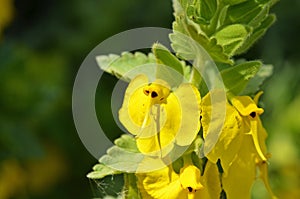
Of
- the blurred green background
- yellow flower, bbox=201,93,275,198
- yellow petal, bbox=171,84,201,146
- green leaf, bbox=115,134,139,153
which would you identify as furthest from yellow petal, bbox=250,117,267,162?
the blurred green background

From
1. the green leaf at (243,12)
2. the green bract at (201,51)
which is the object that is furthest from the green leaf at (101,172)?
the green leaf at (243,12)

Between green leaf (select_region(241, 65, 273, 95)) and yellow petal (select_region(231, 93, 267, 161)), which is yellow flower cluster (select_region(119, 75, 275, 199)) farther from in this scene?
green leaf (select_region(241, 65, 273, 95))

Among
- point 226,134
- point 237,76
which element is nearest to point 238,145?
point 226,134

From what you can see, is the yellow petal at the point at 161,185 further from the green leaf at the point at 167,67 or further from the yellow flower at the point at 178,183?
the green leaf at the point at 167,67

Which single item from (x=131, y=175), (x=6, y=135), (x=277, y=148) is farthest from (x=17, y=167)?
(x=131, y=175)

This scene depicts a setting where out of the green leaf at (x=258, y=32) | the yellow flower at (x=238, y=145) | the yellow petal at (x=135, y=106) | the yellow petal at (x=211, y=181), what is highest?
the green leaf at (x=258, y=32)

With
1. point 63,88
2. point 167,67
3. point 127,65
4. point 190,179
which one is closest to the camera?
point 190,179

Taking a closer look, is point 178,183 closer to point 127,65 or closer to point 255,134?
point 255,134
